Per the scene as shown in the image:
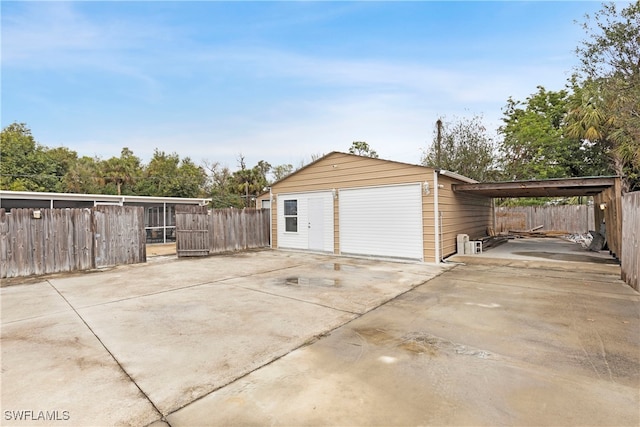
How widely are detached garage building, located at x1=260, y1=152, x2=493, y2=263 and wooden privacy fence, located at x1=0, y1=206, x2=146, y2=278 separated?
5.00 meters

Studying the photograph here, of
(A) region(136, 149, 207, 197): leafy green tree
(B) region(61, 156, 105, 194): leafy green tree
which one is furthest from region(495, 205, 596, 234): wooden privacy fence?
(B) region(61, 156, 105, 194): leafy green tree

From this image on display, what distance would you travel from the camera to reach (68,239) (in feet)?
25.6

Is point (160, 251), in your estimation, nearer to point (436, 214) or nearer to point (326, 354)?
point (436, 214)

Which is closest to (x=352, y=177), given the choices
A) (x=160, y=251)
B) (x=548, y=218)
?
(x=160, y=251)

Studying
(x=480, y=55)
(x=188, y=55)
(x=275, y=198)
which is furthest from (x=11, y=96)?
(x=480, y=55)

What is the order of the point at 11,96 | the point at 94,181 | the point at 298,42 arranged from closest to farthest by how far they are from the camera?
the point at 298,42
the point at 11,96
the point at 94,181

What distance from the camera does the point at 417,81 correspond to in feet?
40.3

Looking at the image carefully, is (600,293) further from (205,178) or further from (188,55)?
(205,178)

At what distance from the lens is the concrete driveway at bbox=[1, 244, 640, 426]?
211 centimetres

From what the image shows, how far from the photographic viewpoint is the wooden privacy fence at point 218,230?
10422mm

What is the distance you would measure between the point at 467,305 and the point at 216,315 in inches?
140

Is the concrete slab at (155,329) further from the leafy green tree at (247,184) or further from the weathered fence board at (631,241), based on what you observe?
the leafy green tree at (247,184)

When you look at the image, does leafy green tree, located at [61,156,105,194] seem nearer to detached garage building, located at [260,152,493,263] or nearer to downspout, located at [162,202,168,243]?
downspout, located at [162,202,168,243]

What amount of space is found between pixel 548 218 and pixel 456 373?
61.2 ft
